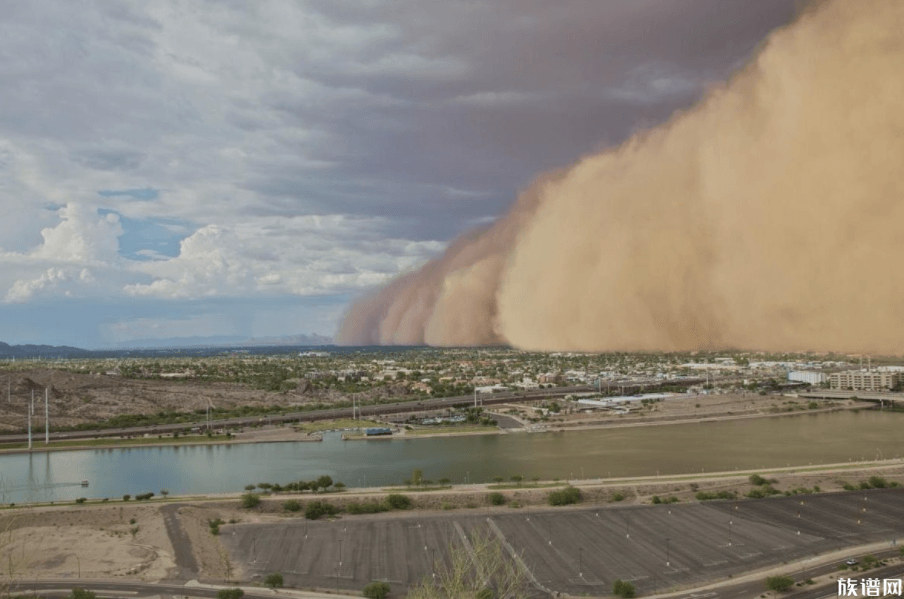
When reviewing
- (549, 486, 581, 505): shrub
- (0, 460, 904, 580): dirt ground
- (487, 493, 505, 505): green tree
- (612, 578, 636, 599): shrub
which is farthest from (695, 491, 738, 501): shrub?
(612, 578, 636, 599): shrub

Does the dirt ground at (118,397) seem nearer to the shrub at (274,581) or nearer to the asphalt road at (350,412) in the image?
the asphalt road at (350,412)

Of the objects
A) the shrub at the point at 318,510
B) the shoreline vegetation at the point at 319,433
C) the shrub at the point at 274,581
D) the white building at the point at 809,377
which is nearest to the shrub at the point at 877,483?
the shrub at the point at 318,510

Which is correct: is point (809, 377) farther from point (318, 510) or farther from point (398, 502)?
point (318, 510)

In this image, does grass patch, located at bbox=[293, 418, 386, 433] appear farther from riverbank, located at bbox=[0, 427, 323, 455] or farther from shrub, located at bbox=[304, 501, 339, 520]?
shrub, located at bbox=[304, 501, 339, 520]

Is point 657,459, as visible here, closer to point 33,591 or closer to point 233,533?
point 233,533

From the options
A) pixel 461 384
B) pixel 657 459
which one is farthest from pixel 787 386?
pixel 657 459

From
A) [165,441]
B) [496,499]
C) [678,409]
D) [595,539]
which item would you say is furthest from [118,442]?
[678,409]
